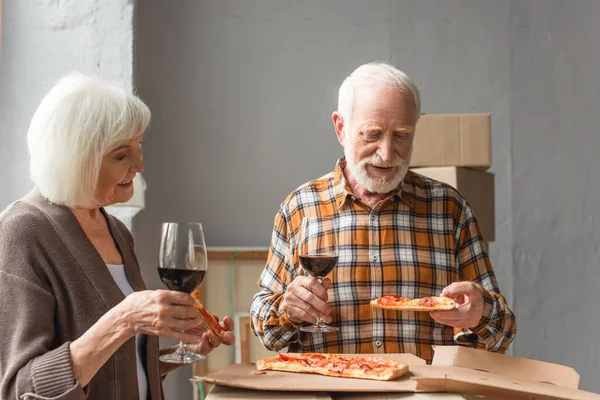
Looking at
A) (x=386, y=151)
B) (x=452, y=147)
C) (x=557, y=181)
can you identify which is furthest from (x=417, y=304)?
(x=557, y=181)

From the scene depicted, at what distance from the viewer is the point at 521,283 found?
3869 mm

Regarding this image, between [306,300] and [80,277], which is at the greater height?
[80,277]

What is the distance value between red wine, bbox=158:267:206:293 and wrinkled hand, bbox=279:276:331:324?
0.47 m

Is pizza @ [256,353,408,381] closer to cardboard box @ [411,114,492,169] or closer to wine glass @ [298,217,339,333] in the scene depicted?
wine glass @ [298,217,339,333]

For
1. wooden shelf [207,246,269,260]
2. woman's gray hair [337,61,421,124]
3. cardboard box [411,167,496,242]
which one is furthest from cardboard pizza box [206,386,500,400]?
wooden shelf [207,246,269,260]

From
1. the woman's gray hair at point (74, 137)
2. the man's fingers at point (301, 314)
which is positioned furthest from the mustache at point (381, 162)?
the woman's gray hair at point (74, 137)

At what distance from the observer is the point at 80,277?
1.55 metres

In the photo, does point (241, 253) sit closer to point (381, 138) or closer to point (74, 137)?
point (381, 138)

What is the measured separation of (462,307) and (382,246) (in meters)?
0.38

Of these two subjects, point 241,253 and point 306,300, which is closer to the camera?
point 306,300

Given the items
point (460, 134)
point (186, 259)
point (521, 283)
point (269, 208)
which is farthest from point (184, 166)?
point (186, 259)

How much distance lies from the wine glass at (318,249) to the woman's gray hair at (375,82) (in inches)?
13.1

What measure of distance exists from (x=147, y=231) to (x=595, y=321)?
235 centimetres

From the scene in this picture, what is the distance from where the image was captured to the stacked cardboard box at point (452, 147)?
295 cm
